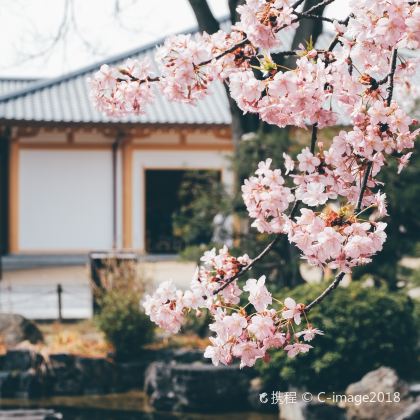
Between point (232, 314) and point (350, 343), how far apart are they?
15.6 feet

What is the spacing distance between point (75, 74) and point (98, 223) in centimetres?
329

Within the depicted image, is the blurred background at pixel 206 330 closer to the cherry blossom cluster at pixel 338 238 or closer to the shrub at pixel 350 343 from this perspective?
the shrub at pixel 350 343

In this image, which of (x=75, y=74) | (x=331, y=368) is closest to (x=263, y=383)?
(x=331, y=368)

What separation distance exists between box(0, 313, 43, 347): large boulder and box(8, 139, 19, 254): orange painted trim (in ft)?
24.8

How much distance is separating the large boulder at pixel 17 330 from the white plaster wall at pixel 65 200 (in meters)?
7.67

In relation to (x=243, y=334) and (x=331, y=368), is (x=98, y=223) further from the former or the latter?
(x=243, y=334)

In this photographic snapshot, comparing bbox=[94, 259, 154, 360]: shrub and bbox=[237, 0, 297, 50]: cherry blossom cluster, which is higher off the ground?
bbox=[237, 0, 297, 50]: cherry blossom cluster

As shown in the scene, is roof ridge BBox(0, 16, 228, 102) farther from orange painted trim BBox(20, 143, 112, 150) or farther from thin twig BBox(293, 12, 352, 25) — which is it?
thin twig BBox(293, 12, 352, 25)

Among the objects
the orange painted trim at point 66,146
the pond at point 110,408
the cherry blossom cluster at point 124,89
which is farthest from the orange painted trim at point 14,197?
the cherry blossom cluster at point 124,89

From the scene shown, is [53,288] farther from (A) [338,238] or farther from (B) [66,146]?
(A) [338,238]

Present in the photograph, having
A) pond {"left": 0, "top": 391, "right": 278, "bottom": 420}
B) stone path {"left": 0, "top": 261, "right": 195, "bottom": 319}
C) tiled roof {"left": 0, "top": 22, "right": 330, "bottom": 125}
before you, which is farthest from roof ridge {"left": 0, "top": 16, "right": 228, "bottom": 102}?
pond {"left": 0, "top": 391, "right": 278, "bottom": 420}

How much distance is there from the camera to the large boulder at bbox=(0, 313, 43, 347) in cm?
969

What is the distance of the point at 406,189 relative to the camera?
966 centimetres

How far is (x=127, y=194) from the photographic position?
17.8 m
